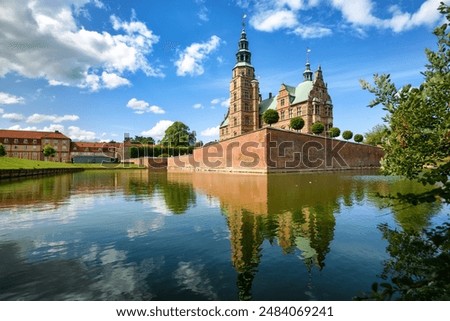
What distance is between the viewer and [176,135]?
95625mm

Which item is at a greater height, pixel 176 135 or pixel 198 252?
pixel 176 135

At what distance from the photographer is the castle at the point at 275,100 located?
60.1 metres

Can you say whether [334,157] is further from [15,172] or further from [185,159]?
[15,172]

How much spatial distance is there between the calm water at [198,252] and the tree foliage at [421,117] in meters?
0.88

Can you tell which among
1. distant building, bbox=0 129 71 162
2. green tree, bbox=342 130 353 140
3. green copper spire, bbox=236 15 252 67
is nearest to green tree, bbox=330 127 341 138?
green tree, bbox=342 130 353 140

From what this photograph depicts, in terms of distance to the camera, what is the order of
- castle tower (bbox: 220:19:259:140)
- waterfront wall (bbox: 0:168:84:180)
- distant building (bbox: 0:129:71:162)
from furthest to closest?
distant building (bbox: 0:129:71:162)
castle tower (bbox: 220:19:259:140)
waterfront wall (bbox: 0:168:84:180)

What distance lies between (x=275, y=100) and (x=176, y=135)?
4137cm

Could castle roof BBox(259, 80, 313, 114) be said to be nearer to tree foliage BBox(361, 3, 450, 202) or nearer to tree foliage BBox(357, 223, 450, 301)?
tree foliage BBox(357, 223, 450, 301)

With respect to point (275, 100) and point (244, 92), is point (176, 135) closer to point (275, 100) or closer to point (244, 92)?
point (244, 92)

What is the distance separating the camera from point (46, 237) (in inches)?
286

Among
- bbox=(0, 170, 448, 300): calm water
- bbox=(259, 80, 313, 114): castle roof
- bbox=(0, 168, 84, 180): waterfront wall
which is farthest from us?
bbox=(259, 80, 313, 114): castle roof

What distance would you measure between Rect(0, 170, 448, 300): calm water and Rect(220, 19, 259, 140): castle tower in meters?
59.6

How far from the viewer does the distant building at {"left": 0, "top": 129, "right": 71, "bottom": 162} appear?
8619cm

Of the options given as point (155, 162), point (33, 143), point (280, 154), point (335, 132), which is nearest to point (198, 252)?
point (280, 154)
